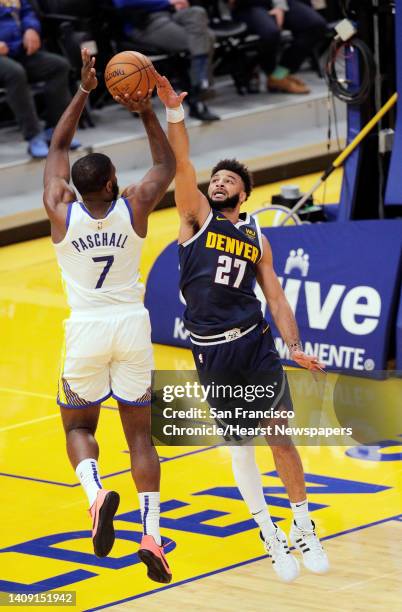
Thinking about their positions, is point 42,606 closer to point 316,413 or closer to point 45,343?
point 316,413

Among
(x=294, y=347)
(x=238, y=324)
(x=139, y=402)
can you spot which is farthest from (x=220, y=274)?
(x=139, y=402)

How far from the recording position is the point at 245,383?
6.55 meters

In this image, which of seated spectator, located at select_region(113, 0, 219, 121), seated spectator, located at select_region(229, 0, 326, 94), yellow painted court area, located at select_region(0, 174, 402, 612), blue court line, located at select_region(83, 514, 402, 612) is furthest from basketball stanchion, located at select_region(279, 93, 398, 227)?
seated spectator, located at select_region(229, 0, 326, 94)

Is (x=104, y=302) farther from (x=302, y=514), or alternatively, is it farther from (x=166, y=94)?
(x=302, y=514)

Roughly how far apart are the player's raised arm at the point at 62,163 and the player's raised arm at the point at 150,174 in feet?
0.57

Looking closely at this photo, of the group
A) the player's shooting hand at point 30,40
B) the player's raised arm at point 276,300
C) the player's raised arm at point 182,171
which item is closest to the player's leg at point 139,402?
the player's raised arm at point 182,171

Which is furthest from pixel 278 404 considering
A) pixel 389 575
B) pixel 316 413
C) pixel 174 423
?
pixel 316 413

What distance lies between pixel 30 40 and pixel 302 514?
9.39 meters

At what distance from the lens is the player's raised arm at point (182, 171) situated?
6.36 meters

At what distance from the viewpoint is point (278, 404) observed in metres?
6.54

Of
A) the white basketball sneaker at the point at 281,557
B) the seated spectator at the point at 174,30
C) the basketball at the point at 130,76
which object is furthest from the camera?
the seated spectator at the point at 174,30

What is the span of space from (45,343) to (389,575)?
519cm

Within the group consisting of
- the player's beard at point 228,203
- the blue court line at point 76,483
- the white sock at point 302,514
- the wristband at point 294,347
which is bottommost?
the blue court line at point 76,483

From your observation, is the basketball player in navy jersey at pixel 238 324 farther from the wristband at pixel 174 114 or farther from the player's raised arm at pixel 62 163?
the player's raised arm at pixel 62 163
